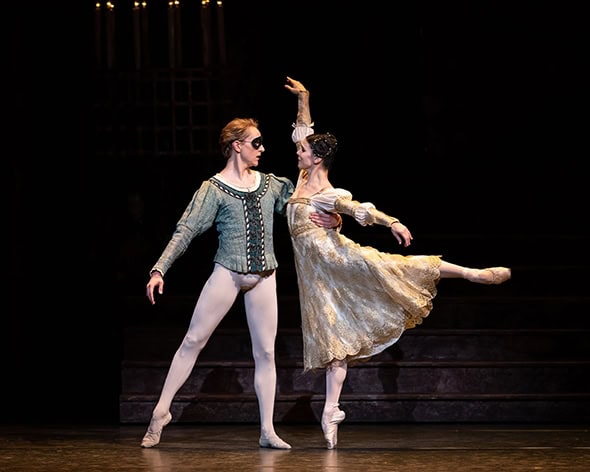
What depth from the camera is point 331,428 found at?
5.61 metres

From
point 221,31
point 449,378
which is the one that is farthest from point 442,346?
point 221,31

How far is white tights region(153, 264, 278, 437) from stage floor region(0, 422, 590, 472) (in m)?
0.21

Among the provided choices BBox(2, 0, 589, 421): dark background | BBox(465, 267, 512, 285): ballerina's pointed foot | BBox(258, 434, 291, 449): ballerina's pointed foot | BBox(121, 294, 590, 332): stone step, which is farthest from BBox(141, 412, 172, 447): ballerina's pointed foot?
BBox(2, 0, 589, 421): dark background

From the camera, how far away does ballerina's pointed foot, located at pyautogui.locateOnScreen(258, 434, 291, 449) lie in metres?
5.57

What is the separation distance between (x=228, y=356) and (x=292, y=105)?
305 centimetres

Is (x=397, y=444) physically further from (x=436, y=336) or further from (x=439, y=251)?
(x=439, y=251)

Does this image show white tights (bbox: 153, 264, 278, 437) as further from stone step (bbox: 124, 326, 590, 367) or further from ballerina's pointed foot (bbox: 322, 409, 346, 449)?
stone step (bbox: 124, 326, 590, 367)

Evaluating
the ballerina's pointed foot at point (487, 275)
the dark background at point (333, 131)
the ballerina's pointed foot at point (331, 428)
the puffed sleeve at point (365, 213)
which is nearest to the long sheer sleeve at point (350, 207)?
the puffed sleeve at point (365, 213)

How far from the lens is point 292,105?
9.41 meters

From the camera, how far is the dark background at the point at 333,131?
8406 millimetres

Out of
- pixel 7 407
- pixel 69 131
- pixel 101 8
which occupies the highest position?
pixel 101 8

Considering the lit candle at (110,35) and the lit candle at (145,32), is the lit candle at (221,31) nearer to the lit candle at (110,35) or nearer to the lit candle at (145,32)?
the lit candle at (145,32)

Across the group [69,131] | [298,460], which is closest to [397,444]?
[298,460]

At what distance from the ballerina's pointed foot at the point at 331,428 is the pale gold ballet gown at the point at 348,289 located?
0.23 m
